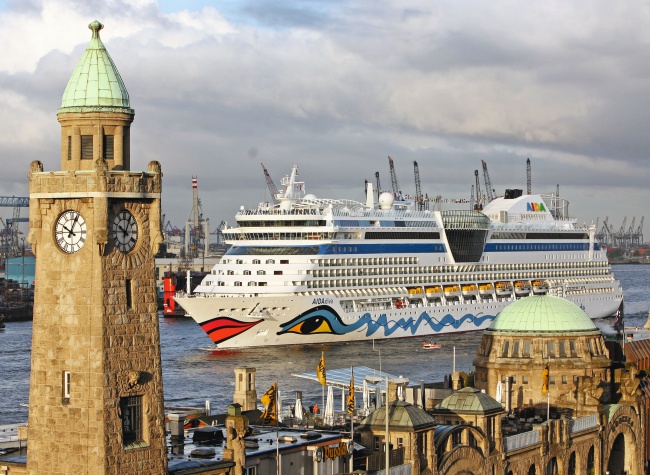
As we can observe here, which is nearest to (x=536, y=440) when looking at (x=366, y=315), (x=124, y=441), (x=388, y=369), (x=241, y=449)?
(x=241, y=449)

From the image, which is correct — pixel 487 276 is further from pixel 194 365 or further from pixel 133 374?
pixel 133 374

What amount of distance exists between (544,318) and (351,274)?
9189 centimetres

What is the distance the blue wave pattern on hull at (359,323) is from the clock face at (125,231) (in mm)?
111579

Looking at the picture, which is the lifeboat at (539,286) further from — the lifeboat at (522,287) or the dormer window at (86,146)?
the dormer window at (86,146)

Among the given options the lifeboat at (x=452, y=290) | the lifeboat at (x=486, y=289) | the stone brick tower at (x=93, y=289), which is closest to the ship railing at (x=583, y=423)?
the stone brick tower at (x=93, y=289)

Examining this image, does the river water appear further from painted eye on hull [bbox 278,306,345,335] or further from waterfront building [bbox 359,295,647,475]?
waterfront building [bbox 359,295,647,475]

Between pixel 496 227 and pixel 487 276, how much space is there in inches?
303

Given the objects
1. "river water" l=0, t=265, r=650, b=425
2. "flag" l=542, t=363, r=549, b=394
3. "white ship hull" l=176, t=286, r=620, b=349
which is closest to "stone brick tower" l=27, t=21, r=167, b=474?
"flag" l=542, t=363, r=549, b=394

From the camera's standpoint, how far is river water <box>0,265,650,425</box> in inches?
4239

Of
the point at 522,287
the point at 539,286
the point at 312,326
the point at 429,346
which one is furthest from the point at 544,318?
the point at 539,286

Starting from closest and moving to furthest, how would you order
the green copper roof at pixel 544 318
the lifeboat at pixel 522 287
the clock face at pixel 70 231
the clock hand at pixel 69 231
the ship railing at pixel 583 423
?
the clock face at pixel 70 231
the clock hand at pixel 69 231
the ship railing at pixel 583 423
the green copper roof at pixel 544 318
the lifeboat at pixel 522 287

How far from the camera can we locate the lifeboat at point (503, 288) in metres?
191

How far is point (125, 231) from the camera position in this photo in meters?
39.5

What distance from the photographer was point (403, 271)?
6826 inches
